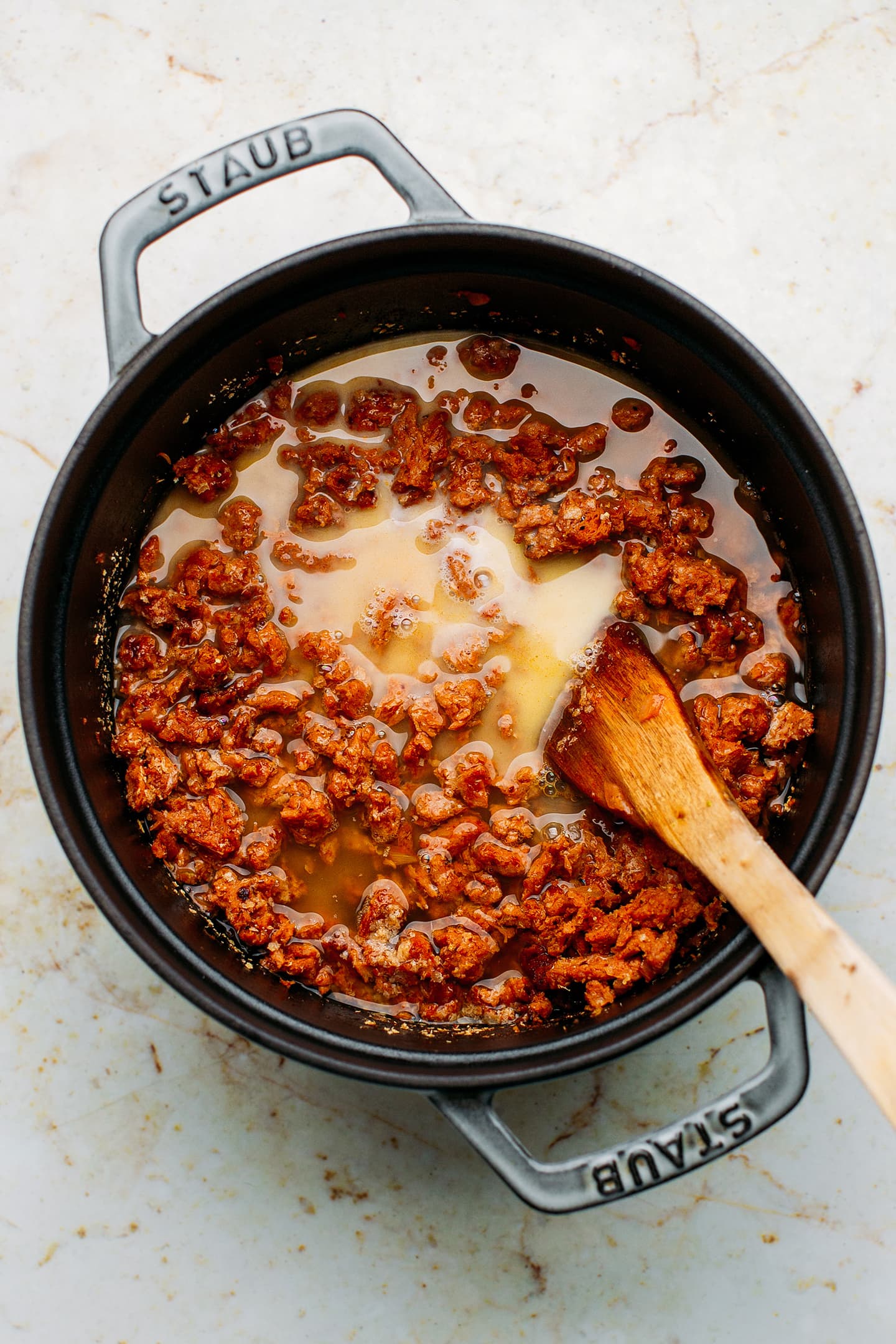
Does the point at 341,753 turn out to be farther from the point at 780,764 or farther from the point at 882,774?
the point at 882,774

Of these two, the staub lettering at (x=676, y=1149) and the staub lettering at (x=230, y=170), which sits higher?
the staub lettering at (x=230, y=170)

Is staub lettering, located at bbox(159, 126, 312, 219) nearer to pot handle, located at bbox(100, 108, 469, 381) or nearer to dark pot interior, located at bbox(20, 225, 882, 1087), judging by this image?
pot handle, located at bbox(100, 108, 469, 381)

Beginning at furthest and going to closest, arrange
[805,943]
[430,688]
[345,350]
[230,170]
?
[345,350]
[430,688]
[230,170]
[805,943]

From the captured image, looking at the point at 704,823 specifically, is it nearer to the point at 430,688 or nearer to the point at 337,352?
the point at 430,688

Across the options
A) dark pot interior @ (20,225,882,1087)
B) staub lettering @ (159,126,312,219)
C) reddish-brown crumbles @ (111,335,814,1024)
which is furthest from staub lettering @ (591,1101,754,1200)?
staub lettering @ (159,126,312,219)

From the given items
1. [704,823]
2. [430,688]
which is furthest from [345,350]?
[704,823]

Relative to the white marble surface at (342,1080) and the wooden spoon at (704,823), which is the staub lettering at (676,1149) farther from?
the white marble surface at (342,1080)

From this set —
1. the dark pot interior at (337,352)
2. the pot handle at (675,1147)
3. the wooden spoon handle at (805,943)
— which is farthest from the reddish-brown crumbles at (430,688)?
the pot handle at (675,1147)
